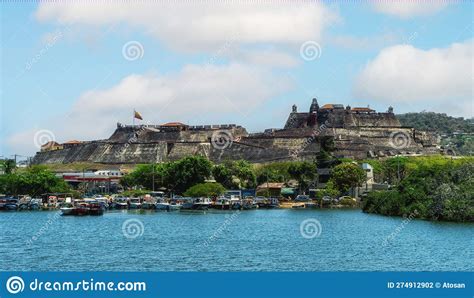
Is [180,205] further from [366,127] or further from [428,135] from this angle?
[428,135]

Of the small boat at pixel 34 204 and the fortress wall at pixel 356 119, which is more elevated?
the fortress wall at pixel 356 119

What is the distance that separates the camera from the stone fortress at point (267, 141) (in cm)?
13238

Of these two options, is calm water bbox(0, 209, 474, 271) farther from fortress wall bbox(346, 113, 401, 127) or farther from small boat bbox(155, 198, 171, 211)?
fortress wall bbox(346, 113, 401, 127)

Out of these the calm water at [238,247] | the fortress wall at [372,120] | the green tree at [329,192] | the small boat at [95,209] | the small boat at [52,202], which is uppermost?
the fortress wall at [372,120]

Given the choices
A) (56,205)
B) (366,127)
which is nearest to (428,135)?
(366,127)

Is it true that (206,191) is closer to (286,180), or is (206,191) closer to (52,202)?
(52,202)

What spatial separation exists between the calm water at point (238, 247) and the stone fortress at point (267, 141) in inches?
2758

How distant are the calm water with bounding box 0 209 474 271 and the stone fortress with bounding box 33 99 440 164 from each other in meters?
70.0

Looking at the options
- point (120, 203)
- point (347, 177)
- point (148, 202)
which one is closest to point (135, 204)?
point (148, 202)

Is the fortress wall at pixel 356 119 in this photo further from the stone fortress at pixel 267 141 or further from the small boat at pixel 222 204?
the small boat at pixel 222 204

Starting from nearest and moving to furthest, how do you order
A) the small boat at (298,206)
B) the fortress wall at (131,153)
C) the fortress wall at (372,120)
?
the small boat at (298,206)
the fortress wall at (131,153)
the fortress wall at (372,120)

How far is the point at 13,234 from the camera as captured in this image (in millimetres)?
51656

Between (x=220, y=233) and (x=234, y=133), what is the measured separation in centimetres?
9573

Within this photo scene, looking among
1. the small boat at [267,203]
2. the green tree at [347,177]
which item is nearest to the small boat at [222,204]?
the small boat at [267,203]
